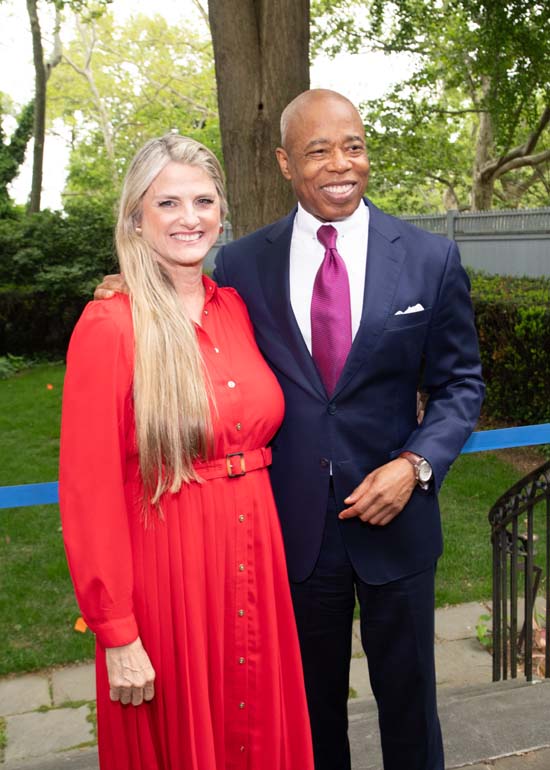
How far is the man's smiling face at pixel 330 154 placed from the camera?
252cm

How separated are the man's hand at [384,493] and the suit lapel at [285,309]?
289 mm

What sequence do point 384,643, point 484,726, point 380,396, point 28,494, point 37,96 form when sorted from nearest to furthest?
point 380,396 < point 384,643 < point 28,494 < point 484,726 < point 37,96

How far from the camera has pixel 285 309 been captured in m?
2.51

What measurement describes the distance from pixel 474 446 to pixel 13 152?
74.5ft

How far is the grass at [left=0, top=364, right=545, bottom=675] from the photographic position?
514cm

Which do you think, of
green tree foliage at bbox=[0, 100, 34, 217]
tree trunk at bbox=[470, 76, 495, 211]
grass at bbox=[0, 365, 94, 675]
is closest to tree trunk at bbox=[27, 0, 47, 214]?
green tree foliage at bbox=[0, 100, 34, 217]

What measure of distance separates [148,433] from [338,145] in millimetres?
1056

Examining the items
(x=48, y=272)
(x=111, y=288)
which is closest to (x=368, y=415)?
(x=111, y=288)

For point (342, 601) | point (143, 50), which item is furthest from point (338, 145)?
point (143, 50)

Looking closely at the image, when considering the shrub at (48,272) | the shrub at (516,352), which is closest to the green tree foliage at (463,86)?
the shrub at (516,352)

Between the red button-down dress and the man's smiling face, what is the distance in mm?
440

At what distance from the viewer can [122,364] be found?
213 cm

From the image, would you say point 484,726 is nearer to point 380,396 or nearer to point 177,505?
point 380,396

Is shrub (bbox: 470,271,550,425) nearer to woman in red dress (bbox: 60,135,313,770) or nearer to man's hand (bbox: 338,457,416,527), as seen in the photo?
man's hand (bbox: 338,457,416,527)
